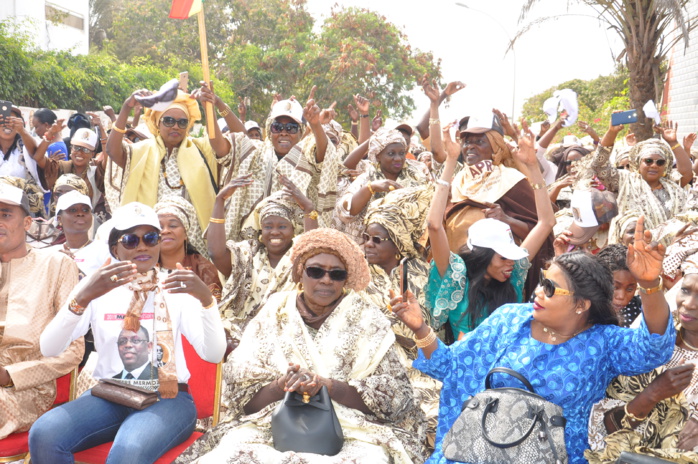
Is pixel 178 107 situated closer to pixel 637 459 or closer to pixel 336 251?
pixel 336 251

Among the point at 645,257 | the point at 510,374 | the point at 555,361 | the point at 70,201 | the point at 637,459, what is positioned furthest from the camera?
the point at 70,201

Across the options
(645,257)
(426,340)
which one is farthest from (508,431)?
(645,257)

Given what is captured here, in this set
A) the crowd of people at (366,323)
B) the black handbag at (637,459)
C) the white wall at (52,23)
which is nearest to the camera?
the black handbag at (637,459)

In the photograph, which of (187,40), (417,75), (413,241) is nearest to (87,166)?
(413,241)

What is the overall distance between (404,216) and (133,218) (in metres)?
1.94

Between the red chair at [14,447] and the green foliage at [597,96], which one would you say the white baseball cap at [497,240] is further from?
the green foliage at [597,96]

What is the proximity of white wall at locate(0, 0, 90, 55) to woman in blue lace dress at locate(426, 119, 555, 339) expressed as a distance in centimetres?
2477

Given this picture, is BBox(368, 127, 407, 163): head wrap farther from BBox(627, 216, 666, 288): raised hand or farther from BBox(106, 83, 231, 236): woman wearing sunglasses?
BBox(627, 216, 666, 288): raised hand

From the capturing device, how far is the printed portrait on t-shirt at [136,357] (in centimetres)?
402

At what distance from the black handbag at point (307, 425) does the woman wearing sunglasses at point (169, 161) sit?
10.3 feet

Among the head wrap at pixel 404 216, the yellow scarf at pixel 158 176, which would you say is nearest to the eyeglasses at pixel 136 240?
the head wrap at pixel 404 216

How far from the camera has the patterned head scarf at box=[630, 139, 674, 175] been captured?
7230mm

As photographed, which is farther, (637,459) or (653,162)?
(653,162)

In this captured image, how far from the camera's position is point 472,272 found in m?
4.96
